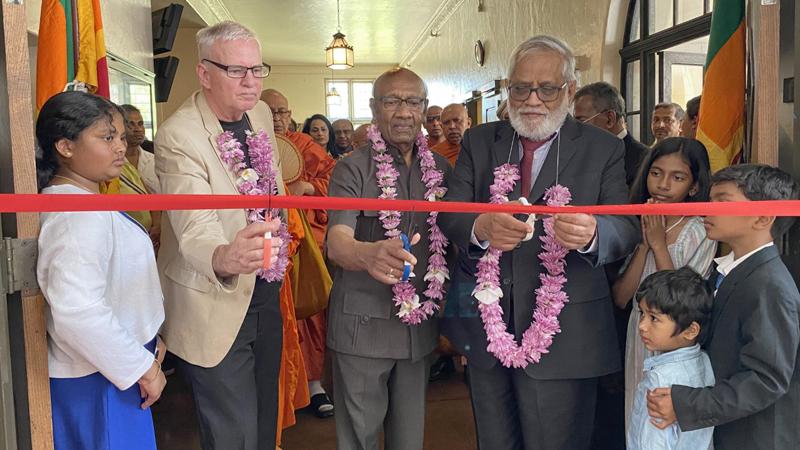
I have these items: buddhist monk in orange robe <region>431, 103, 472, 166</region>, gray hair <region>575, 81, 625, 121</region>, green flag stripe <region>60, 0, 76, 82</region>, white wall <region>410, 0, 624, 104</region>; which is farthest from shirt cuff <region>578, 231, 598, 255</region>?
white wall <region>410, 0, 624, 104</region>

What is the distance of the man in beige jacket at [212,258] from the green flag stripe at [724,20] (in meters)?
1.63

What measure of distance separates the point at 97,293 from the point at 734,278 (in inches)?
65.9

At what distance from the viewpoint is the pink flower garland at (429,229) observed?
212cm

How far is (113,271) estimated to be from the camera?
1706 mm

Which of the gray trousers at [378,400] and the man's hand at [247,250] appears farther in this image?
the gray trousers at [378,400]

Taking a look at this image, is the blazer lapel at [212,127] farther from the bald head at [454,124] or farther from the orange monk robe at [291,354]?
the bald head at [454,124]

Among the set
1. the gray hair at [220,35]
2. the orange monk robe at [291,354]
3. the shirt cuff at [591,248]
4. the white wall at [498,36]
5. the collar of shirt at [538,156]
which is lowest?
the orange monk robe at [291,354]

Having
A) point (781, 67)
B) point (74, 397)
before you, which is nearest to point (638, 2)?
point (781, 67)

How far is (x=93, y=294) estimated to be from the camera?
1.59 metres

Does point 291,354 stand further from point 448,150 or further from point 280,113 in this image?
point 448,150

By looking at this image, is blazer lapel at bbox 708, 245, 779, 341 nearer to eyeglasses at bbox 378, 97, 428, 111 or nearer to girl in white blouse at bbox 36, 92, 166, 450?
eyeglasses at bbox 378, 97, 428, 111

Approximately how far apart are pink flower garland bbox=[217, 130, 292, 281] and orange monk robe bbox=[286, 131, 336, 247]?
1.58 metres

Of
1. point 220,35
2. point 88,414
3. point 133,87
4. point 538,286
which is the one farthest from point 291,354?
point 133,87

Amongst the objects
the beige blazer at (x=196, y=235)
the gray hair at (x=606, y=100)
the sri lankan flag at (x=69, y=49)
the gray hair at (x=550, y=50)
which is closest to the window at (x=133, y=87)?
the sri lankan flag at (x=69, y=49)
